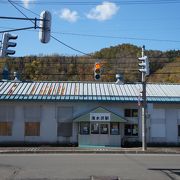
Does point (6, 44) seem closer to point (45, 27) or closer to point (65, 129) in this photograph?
point (45, 27)

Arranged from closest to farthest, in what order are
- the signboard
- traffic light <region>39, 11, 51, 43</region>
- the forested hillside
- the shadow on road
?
the shadow on road < traffic light <region>39, 11, 51, 43</region> < the signboard < the forested hillside

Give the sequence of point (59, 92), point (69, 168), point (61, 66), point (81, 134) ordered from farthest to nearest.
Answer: point (61, 66) → point (59, 92) → point (81, 134) → point (69, 168)

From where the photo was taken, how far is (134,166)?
19000 mm

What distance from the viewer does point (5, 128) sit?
127 feet

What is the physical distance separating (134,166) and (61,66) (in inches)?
1984

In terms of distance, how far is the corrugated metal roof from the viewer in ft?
127

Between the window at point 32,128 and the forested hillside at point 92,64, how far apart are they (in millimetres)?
21733

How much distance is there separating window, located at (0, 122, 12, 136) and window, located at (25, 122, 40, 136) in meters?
1.58

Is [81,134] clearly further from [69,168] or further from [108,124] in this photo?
[69,168]

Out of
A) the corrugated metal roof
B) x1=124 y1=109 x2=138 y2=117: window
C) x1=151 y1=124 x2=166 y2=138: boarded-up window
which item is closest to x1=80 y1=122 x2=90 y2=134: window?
the corrugated metal roof

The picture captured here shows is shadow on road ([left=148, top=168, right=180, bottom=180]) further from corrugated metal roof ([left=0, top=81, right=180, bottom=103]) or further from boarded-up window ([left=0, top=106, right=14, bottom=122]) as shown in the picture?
boarded-up window ([left=0, top=106, right=14, bottom=122])

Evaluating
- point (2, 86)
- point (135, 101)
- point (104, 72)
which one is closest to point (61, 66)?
point (104, 72)

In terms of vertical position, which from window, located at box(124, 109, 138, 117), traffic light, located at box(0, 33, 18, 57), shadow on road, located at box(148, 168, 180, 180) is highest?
traffic light, located at box(0, 33, 18, 57)

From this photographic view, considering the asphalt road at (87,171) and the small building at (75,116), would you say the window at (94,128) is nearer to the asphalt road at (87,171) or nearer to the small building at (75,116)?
the small building at (75,116)
